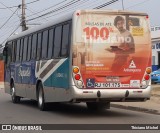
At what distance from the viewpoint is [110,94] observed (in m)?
14.0

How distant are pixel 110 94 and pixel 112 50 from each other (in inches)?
54.1

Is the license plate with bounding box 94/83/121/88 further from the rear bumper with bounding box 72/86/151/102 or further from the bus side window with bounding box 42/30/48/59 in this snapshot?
the bus side window with bounding box 42/30/48/59

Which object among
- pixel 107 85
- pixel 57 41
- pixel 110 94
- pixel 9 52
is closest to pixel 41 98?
pixel 57 41

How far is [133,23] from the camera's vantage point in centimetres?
1463

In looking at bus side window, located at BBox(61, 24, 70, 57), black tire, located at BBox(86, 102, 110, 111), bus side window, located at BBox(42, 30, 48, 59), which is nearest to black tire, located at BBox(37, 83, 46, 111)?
bus side window, located at BBox(42, 30, 48, 59)

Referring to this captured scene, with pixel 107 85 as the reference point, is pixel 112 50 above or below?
above

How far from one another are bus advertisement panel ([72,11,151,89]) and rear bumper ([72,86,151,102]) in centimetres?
15

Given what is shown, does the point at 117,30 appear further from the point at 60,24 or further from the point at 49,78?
the point at 49,78

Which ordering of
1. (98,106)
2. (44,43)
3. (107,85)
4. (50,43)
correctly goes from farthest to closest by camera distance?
(44,43)
(98,106)
(50,43)
(107,85)

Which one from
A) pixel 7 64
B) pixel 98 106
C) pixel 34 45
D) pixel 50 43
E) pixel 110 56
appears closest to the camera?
pixel 110 56

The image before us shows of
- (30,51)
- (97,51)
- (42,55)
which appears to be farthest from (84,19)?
(30,51)

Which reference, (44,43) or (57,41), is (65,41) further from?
(44,43)

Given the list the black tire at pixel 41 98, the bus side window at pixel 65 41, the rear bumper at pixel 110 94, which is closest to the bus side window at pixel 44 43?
the black tire at pixel 41 98

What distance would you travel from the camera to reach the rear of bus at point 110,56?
14.0 m
